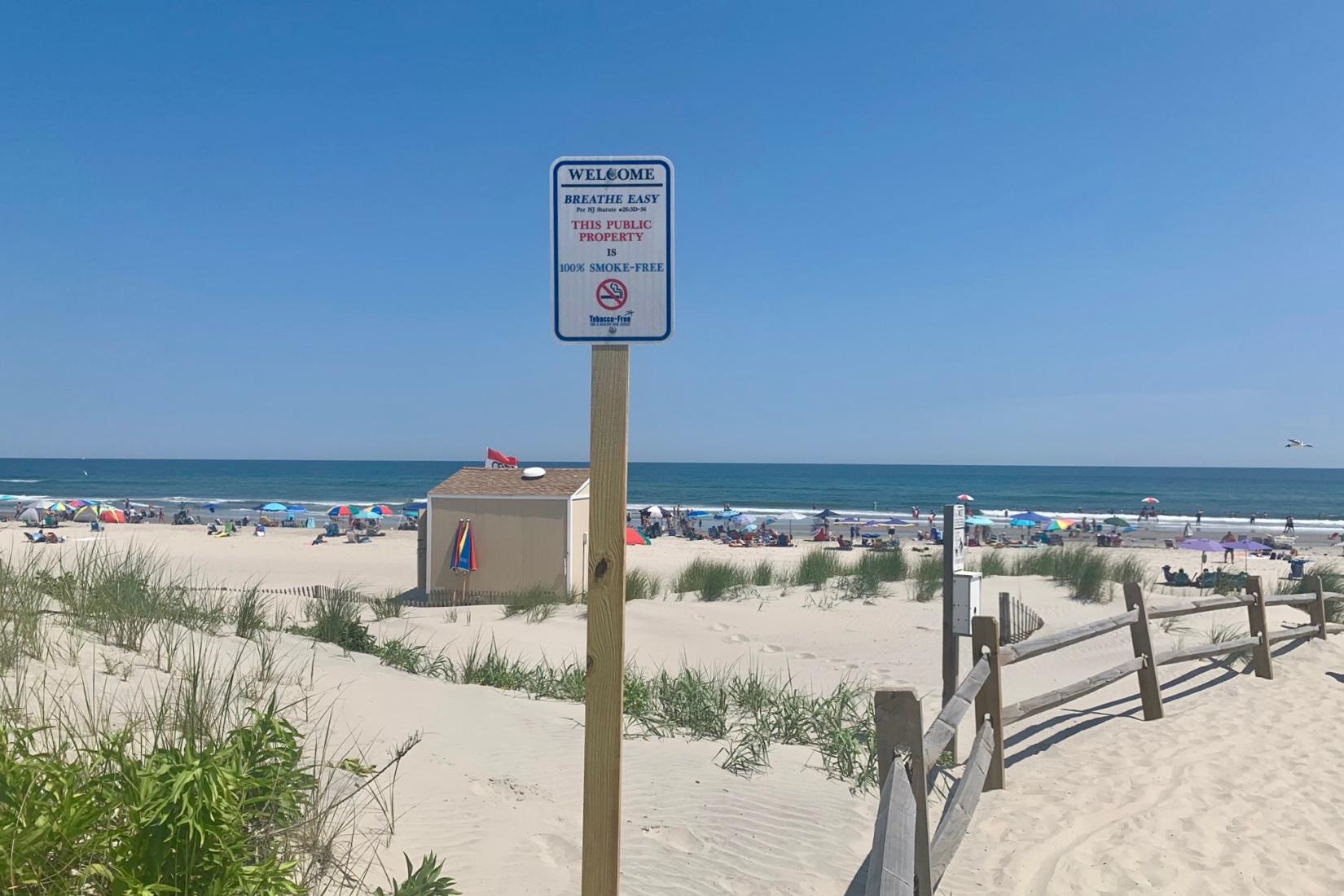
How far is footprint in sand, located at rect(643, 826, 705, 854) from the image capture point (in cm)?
436

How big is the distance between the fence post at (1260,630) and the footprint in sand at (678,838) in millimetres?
7424

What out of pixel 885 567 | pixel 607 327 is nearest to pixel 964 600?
pixel 607 327

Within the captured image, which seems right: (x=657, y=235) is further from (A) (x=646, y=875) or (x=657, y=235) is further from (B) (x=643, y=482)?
(B) (x=643, y=482)

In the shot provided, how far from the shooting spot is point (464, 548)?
15656mm

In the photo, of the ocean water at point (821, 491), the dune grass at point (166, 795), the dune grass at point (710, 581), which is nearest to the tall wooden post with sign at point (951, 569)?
the dune grass at point (166, 795)

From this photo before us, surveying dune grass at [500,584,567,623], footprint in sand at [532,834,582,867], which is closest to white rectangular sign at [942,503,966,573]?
footprint in sand at [532,834,582,867]

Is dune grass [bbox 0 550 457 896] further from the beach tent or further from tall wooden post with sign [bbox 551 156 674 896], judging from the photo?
the beach tent

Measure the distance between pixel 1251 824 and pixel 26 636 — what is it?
23.3 ft

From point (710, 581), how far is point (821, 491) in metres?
65.6

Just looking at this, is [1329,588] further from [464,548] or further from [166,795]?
[166,795]

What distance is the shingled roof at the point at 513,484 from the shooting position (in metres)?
15.9

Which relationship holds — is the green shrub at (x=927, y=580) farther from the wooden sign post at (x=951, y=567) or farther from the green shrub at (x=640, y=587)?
the wooden sign post at (x=951, y=567)

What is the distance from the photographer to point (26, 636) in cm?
482

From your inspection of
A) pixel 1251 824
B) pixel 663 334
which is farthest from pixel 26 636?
pixel 1251 824
